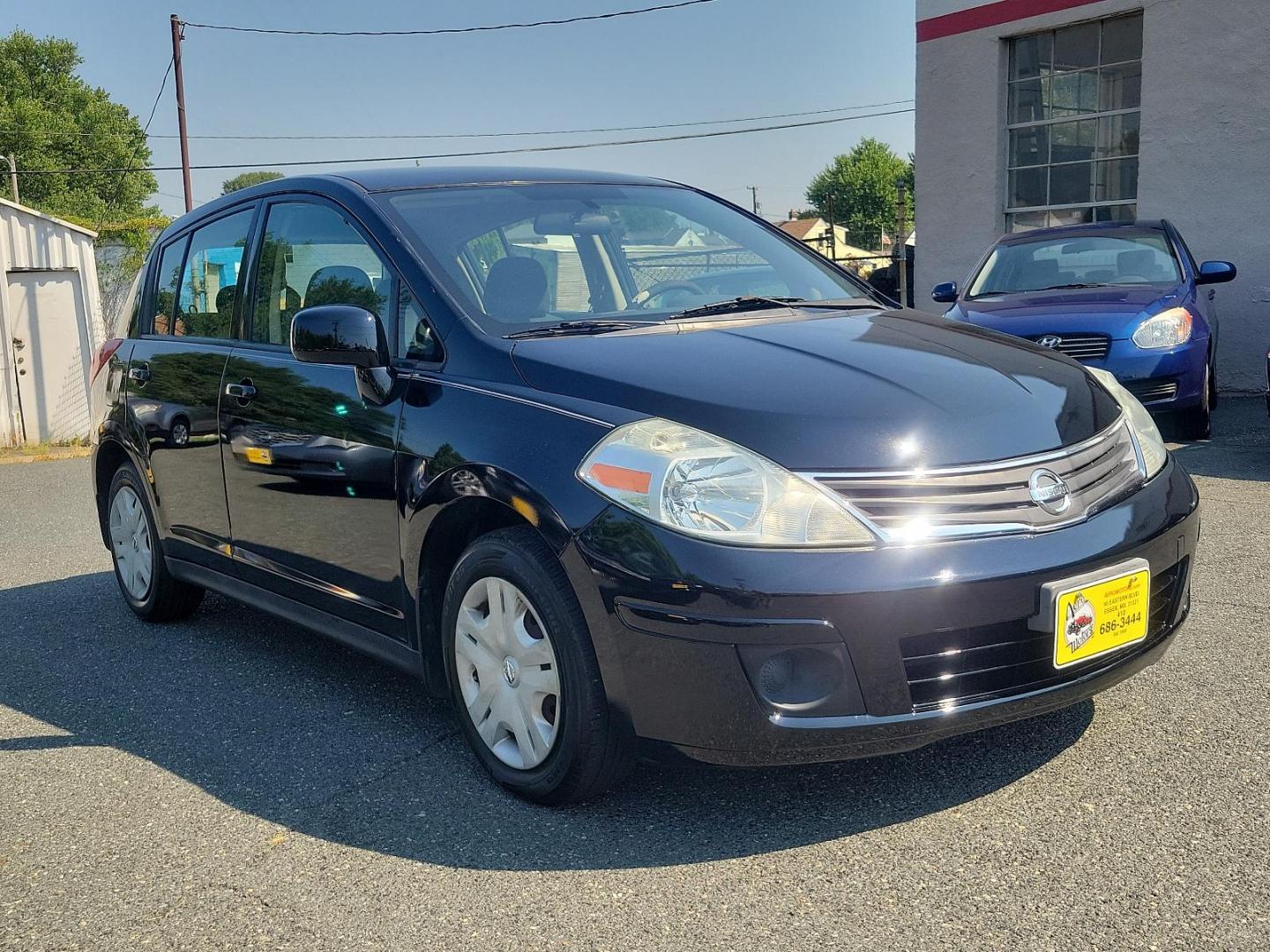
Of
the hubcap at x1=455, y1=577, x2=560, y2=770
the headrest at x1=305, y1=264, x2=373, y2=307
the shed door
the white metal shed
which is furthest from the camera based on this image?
the shed door

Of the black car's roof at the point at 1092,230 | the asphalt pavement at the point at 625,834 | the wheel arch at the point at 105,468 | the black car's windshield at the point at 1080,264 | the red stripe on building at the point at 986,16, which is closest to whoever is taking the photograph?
the asphalt pavement at the point at 625,834

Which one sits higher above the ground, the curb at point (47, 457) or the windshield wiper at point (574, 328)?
the windshield wiper at point (574, 328)

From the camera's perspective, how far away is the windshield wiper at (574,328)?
11.6 feet

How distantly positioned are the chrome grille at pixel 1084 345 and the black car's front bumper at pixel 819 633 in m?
5.84

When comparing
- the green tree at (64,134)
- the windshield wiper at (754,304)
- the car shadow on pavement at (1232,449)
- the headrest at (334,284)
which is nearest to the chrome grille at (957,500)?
the windshield wiper at (754,304)

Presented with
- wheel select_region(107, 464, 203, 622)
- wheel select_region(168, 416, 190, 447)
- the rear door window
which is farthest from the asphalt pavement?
the rear door window

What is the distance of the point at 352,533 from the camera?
3773 mm

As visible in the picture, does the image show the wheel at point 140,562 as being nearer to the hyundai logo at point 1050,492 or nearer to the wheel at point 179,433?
the wheel at point 179,433

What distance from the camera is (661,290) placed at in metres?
3.99

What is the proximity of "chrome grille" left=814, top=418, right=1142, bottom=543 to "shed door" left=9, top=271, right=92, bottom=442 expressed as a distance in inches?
600

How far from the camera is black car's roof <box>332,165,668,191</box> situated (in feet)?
Answer: 13.6

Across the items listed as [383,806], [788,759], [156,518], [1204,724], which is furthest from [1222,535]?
[156,518]

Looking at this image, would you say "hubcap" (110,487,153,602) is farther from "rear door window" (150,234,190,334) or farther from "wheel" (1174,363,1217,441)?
"wheel" (1174,363,1217,441)

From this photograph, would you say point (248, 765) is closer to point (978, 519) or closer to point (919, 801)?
point (919, 801)
